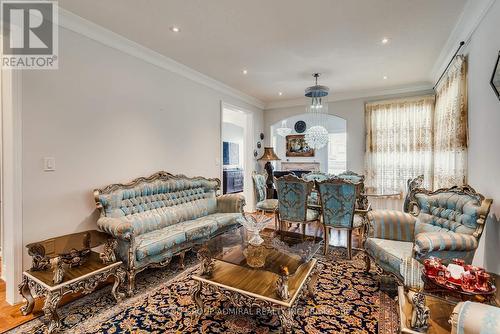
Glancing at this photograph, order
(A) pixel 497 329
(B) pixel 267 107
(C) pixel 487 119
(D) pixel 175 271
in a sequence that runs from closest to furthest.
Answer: (A) pixel 497 329, (C) pixel 487 119, (D) pixel 175 271, (B) pixel 267 107

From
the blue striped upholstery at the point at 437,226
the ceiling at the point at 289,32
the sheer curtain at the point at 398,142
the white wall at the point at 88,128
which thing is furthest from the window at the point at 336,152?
the white wall at the point at 88,128

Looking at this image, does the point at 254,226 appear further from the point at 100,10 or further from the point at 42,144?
the point at 100,10

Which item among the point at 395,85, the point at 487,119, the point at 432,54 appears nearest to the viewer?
the point at 487,119

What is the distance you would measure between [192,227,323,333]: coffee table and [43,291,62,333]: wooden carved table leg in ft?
3.46

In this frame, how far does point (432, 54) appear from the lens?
3.45 meters

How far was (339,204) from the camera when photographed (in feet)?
10.4

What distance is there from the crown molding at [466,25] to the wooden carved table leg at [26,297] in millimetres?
4739

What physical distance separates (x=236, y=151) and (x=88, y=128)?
21.9ft

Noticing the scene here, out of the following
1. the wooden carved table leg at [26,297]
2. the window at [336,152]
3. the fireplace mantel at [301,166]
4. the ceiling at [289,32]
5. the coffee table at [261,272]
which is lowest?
the wooden carved table leg at [26,297]

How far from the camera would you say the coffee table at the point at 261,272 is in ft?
5.70

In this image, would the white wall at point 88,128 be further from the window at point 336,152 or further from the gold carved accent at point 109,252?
the window at point 336,152

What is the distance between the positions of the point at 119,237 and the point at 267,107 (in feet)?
16.6

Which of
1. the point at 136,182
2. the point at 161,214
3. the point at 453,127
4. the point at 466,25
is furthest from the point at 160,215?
the point at 466,25

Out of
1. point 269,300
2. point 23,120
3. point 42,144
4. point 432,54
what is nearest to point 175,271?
point 269,300
